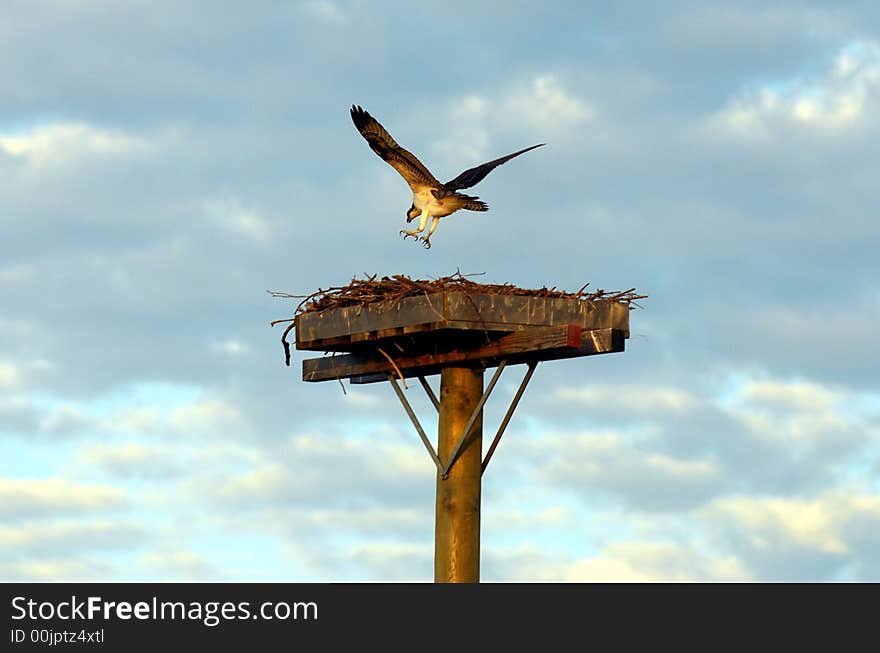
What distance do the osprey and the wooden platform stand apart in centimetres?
191

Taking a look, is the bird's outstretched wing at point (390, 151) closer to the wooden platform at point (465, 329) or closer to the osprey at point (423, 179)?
the osprey at point (423, 179)

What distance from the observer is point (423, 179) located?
18.8m

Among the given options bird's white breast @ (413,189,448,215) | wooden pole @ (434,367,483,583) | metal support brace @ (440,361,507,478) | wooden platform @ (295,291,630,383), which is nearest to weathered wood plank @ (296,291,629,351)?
wooden platform @ (295,291,630,383)

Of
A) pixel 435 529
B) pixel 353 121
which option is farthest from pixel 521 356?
pixel 353 121

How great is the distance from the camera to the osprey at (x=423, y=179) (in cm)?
1858

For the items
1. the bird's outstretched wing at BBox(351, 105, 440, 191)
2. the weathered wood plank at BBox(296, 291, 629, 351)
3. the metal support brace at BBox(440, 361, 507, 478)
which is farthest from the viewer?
the bird's outstretched wing at BBox(351, 105, 440, 191)

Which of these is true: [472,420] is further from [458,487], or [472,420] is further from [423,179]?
[423,179]

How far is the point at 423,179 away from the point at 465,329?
3117 mm

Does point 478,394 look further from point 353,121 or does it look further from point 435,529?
point 353,121

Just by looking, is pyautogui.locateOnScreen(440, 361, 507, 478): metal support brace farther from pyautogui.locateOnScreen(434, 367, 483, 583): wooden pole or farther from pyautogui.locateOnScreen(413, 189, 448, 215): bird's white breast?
pyautogui.locateOnScreen(413, 189, 448, 215): bird's white breast

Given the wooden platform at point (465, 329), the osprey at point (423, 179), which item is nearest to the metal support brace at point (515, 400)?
the wooden platform at point (465, 329)

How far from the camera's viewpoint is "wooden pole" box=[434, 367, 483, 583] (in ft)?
55.3

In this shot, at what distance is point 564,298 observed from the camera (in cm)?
1669
